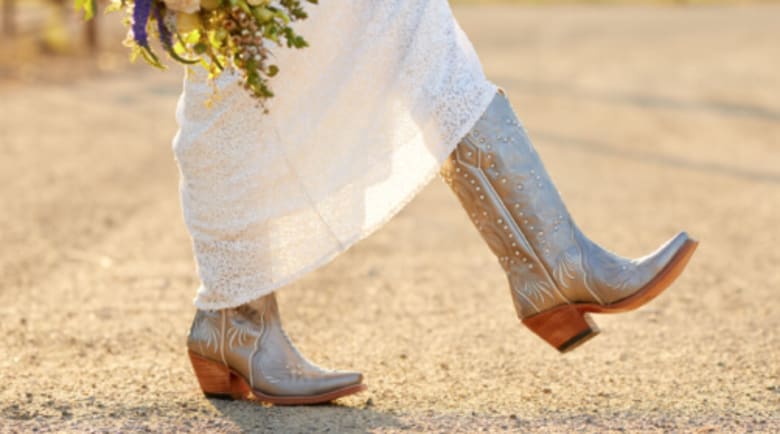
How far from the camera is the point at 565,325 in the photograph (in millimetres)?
3557

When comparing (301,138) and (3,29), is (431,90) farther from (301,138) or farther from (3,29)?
(3,29)

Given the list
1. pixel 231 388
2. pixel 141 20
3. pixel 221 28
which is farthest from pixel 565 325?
pixel 141 20

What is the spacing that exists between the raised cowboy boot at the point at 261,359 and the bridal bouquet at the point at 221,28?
70cm

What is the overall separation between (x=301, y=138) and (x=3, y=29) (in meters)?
17.6

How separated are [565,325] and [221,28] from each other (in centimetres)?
117

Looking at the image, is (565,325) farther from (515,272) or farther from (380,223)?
(380,223)

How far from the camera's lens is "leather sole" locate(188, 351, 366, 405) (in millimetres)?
3580

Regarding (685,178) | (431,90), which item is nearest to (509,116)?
(431,90)

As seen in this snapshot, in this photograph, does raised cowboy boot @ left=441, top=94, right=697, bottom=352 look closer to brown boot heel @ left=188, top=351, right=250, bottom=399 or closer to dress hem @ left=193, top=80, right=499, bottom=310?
dress hem @ left=193, top=80, right=499, bottom=310

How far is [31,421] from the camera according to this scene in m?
3.49

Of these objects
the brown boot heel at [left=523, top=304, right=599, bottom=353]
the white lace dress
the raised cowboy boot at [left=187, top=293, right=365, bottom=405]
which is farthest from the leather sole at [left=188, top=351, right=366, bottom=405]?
the brown boot heel at [left=523, top=304, right=599, bottom=353]

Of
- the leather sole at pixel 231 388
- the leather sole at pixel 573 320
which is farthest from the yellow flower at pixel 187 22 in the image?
the leather sole at pixel 573 320

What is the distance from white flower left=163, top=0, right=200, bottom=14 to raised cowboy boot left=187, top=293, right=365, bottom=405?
851 mm

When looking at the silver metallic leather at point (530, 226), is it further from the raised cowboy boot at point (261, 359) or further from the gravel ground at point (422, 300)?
the raised cowboy boot at point (261, 359)
